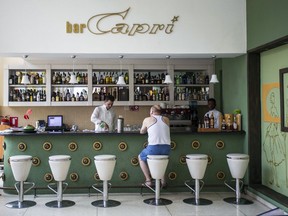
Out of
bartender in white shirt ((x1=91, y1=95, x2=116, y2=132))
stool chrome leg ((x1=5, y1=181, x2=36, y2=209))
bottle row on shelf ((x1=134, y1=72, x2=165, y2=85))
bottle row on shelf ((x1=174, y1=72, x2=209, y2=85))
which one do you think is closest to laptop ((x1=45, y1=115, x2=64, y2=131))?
bartender in white shirt ((x1=91, y1=95, x2=116, y2=132))

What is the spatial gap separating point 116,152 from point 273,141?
9.04 ft

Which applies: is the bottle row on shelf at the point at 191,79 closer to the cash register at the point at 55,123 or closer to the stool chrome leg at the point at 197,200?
the cash register at the point at 55,123

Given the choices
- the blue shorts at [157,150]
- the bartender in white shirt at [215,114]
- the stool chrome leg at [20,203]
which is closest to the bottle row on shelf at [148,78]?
the bartender in white shirt at [215,114]

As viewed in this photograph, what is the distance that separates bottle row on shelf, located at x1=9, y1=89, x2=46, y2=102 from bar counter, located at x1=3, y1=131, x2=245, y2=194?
2554 mm

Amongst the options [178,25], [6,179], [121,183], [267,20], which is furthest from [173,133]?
[6,179]

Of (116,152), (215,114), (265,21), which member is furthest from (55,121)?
(265,21)

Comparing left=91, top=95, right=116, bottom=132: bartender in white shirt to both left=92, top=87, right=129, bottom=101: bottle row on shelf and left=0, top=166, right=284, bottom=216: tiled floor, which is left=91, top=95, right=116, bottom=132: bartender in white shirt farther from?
left=0, top=166, right=284, bottom=216: tiled floor

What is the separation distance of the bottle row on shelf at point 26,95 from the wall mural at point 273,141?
210 inches

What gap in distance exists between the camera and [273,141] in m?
6.47

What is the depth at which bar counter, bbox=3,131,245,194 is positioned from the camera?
273 inches

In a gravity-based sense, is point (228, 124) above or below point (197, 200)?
above

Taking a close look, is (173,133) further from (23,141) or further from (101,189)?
(23,141)

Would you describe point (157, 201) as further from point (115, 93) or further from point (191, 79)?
point (191, 79)

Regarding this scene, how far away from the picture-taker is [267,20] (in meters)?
6.10
